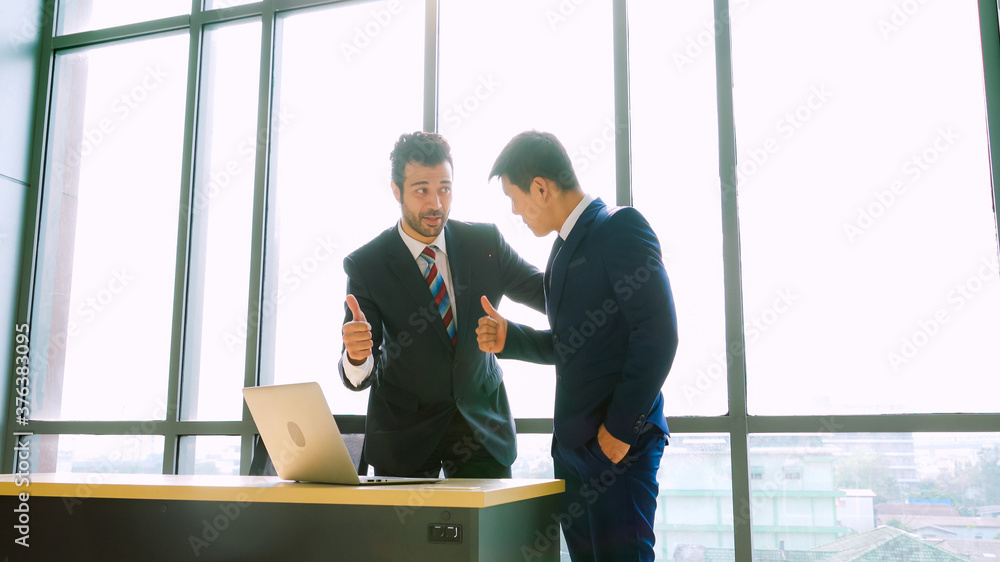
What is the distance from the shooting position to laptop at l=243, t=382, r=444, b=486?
1.64 meters

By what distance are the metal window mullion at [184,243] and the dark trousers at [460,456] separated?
1.64 meters

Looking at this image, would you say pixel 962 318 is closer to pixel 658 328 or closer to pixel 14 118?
→ pixel 658 328

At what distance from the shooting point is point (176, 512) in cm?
171

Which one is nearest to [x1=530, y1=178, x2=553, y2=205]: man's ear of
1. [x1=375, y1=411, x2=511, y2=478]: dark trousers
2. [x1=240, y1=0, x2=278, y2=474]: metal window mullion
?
[x1=375, y1=411, x2=511, y2=478]: dark trousers

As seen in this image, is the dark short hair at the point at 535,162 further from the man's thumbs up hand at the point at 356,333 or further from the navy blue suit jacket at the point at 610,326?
the man's thumbs up hand at the point at 356,333

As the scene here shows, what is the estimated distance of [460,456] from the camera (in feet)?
7.93

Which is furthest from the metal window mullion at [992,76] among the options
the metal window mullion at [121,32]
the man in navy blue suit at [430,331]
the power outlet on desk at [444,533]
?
the metal window mullion at [121,32]

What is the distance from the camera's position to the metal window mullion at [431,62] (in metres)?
3.39

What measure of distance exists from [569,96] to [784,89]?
88cm

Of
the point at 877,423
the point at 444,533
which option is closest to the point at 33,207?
the point at 444,533

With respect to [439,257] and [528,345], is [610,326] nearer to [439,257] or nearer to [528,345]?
[528,345]

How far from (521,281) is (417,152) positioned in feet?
1.88

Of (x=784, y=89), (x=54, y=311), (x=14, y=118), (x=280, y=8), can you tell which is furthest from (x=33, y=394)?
(x=784, y=89)

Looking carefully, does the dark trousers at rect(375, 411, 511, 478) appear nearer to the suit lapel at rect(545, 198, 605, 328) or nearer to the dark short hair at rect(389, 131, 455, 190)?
the suit lapel at rect(545, 198, 605, 328)
